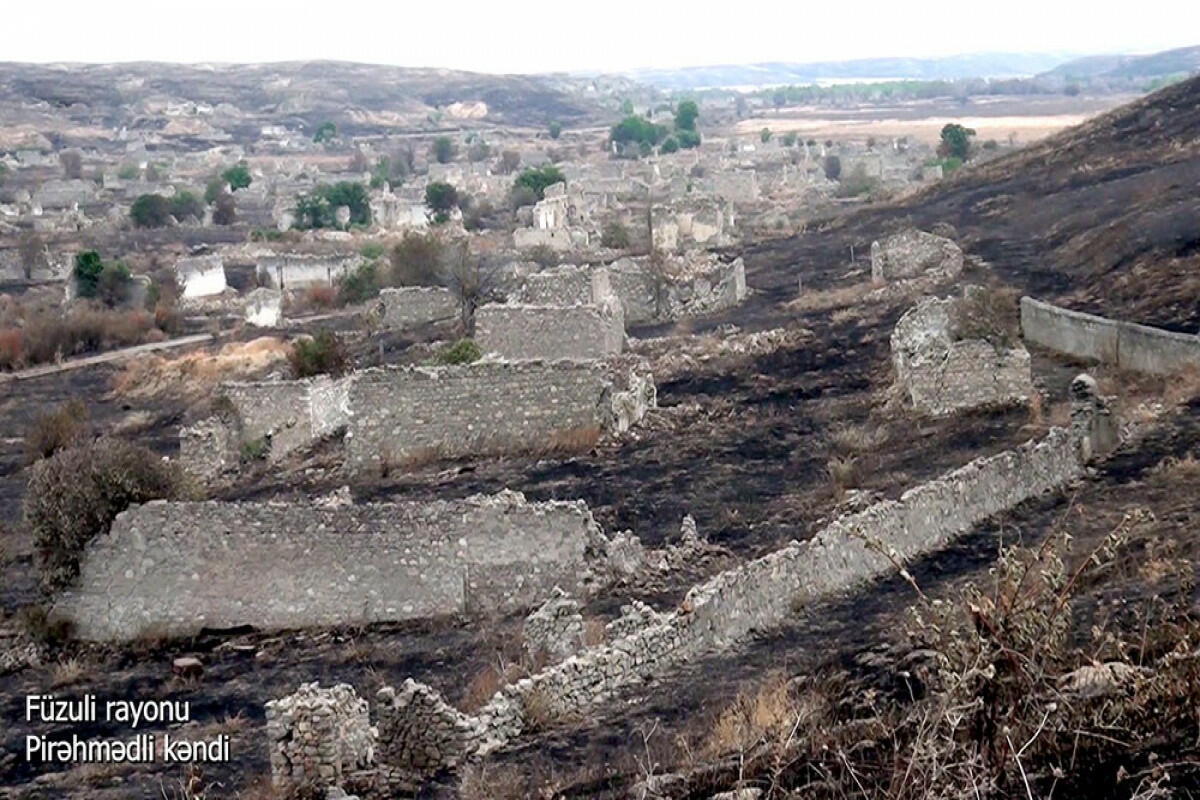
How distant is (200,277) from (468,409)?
32.9 metres

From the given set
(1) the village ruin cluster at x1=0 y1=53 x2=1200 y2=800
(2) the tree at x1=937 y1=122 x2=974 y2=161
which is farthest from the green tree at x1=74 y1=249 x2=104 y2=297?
(2) the tree at x1=937 y1=122 x2=974 y2=161

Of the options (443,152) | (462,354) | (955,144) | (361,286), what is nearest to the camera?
(462,354)

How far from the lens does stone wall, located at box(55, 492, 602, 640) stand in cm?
1366

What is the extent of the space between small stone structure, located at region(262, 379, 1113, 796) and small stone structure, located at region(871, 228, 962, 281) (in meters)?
15.6

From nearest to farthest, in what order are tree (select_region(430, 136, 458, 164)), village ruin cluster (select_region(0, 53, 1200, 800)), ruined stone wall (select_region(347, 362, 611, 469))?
village ruin cluster (select_region(0, 53, 1200, 800)), ruined stone wall (select_region(347, 362, 611, 469)), tree (select_region(430, 136, 458, 164))

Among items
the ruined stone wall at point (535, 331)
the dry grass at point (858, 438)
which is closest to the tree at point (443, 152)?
the ruined stone wall at point (535, 331)

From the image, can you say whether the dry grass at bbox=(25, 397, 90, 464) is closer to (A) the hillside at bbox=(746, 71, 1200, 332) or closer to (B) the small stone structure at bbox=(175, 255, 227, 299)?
(A) the hillside at bbox=(746, 71, 1200, 332)

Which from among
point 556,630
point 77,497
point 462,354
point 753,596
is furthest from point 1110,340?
point 77,497

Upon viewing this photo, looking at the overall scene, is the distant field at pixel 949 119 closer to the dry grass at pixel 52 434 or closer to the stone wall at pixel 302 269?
the stone wall at pixel 302 269

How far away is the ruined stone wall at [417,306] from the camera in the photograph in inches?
1344

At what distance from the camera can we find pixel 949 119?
15900cm

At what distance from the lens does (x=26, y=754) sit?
11234 mm

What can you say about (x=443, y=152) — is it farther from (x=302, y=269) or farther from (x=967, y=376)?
(x=967, y=376)

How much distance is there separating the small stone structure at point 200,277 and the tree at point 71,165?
5820 centimetres
